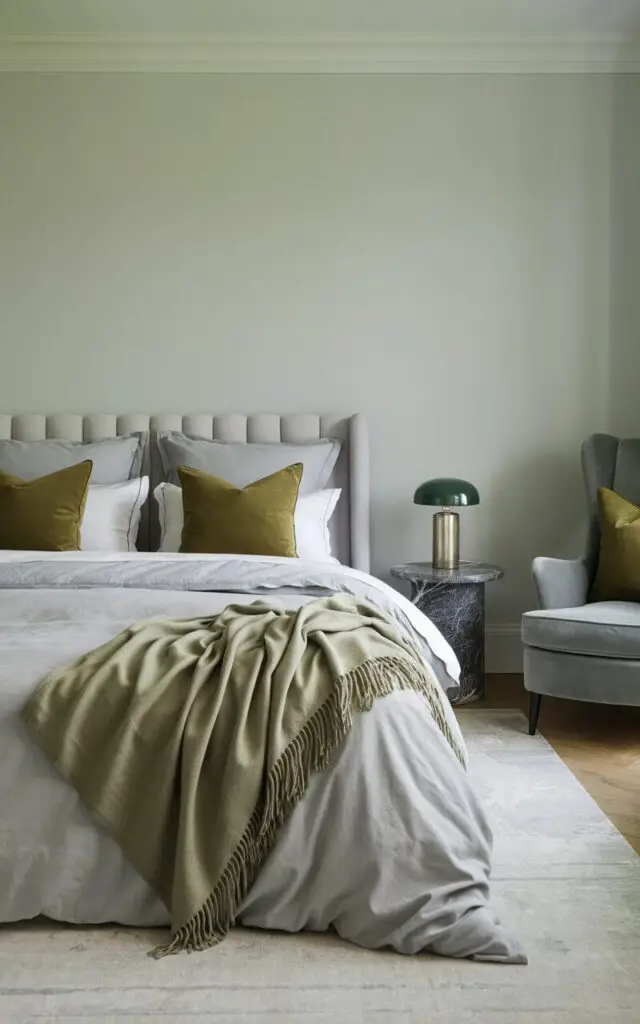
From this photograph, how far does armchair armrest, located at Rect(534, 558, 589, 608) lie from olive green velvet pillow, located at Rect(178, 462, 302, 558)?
0.99 m

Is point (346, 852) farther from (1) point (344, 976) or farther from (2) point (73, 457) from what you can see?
(2) point (73, 457)

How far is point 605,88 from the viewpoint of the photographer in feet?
15.9

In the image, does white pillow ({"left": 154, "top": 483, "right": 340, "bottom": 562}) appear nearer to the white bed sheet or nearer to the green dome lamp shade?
the green dome lamp shade

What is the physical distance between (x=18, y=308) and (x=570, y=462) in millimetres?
2732

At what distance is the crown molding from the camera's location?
15.5 feet

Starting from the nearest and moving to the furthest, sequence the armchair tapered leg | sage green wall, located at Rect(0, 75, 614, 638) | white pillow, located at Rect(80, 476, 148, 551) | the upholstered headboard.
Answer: the armchair tapered leg → white pillow, located at Rect(80, 476, 148, 551) → the upholstered headboard → sage green wall, located at Rect(0, 75, 614, 638)

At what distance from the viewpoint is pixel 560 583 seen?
4.12 metres

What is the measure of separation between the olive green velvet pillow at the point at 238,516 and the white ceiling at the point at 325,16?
2.06 meters

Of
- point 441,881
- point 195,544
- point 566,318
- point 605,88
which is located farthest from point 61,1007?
point 605,88

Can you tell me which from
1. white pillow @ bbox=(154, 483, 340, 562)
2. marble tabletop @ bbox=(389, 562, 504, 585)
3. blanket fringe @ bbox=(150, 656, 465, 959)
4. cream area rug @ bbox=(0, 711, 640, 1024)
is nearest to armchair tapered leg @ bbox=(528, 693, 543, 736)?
marble tabletop @ bbox=(389, 562, 504, 585)

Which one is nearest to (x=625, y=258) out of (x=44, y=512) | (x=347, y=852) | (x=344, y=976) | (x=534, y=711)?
(x=534, y=711)

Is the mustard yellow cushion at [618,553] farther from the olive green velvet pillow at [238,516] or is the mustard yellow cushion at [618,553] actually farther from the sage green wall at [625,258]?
the olive green velvet pillow at [238,516]

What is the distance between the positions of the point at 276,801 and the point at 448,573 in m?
2.33

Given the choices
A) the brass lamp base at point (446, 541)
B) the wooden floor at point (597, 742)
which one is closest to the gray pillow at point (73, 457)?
the brass lamp base at point (446, 541)
